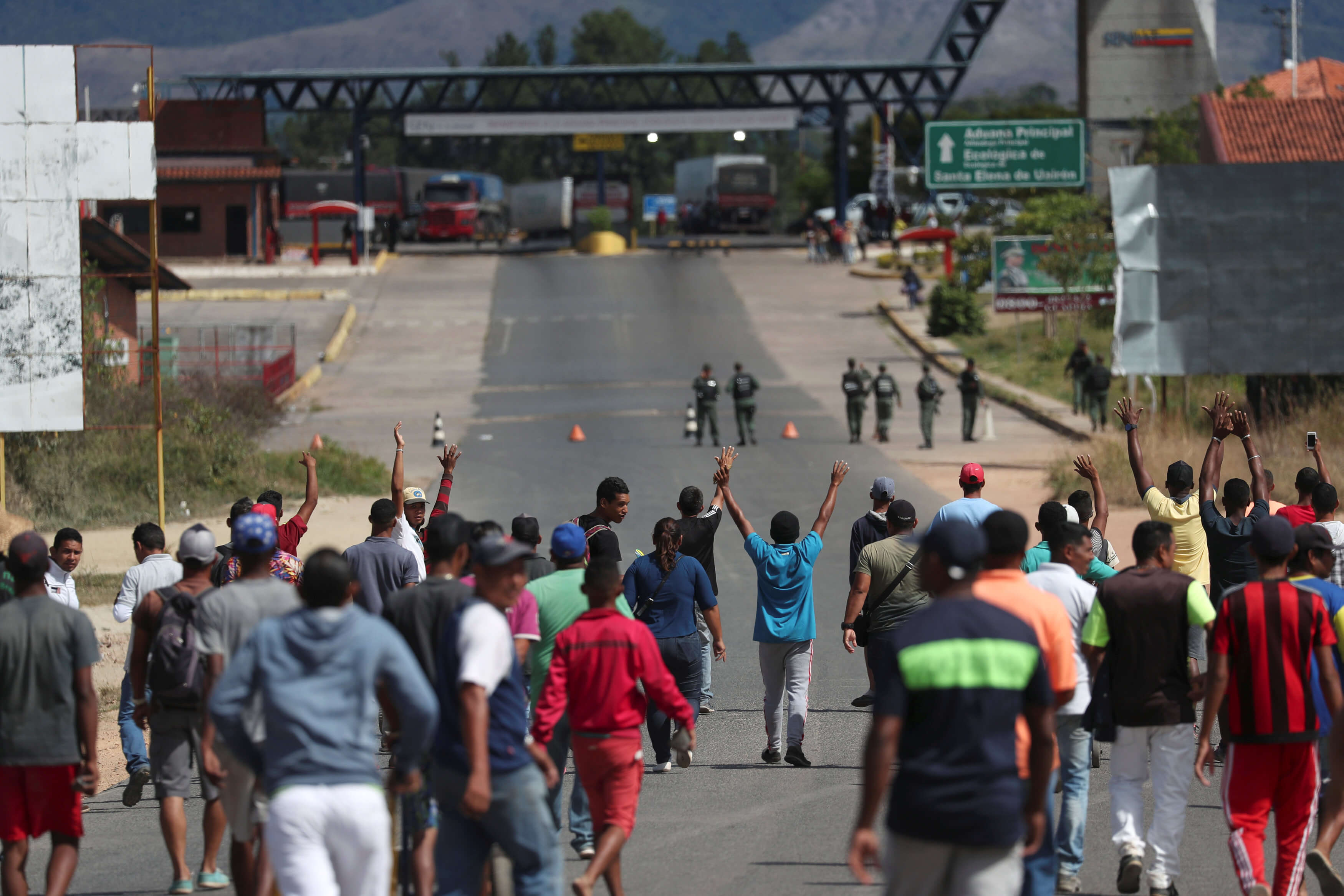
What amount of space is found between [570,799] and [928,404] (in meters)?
20.8

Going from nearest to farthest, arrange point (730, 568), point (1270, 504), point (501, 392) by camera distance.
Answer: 1. point (1270, 504)
2. point (730, 568)
3. point (501, 392)

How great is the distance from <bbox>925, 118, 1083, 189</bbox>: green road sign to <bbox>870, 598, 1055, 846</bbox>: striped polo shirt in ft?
130

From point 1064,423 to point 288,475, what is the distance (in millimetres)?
15598

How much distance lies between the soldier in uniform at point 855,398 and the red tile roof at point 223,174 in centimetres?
3585

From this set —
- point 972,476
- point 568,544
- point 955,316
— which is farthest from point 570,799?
point 955,316

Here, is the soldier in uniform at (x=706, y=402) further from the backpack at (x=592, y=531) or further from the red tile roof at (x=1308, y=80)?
the red tile roof at (x=1308, y=80)

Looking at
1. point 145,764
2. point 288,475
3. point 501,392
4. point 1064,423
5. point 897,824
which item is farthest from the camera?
point 501,392

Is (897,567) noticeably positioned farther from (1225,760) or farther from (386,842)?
(386,842)

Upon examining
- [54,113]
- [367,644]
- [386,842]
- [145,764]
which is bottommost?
[145,764]

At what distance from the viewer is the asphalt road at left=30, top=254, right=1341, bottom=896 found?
751cm

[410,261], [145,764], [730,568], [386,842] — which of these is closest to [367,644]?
[386,842]

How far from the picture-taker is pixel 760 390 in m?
37.1

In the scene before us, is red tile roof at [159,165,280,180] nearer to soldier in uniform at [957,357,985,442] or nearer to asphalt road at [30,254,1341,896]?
asphalt road at [30,254,1341,896]

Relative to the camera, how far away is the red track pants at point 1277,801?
648 centimetres
